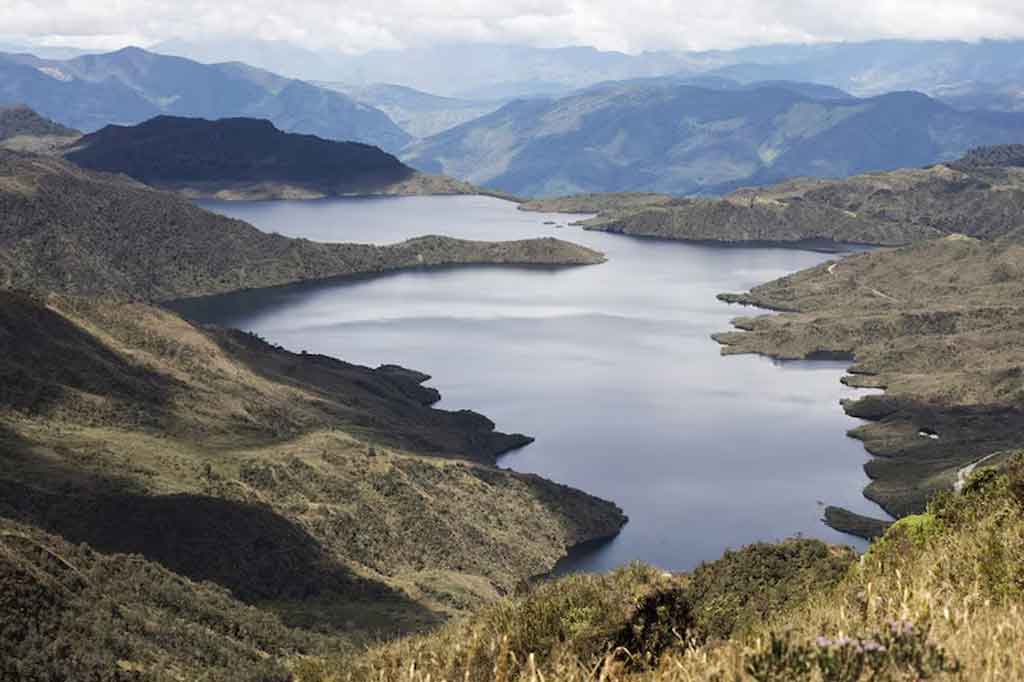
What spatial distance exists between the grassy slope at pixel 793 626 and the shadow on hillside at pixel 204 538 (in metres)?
43.2

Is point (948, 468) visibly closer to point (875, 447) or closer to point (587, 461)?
point (875, 447)

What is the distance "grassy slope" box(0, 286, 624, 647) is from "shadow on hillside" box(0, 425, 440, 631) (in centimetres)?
16

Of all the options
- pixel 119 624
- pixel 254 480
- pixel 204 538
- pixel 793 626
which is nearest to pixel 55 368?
pixel 254 480

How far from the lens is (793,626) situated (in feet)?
56.5

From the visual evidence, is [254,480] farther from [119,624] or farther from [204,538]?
[119,624]

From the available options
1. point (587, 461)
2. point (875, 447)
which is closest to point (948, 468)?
point (875, 447)

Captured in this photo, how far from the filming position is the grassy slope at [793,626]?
14.1 m

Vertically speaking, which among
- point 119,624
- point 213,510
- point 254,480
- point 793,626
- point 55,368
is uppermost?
point 793,626

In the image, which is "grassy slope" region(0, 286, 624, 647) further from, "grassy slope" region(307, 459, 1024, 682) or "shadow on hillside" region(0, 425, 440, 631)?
"grassy slope" region(307, 459, 1024, 682)

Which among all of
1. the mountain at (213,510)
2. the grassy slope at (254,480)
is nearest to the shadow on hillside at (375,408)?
the grassy slope at (254,480)

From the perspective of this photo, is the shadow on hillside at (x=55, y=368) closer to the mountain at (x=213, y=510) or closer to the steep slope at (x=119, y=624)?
the mountain at (x=213, y=510)

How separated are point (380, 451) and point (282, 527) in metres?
32.3

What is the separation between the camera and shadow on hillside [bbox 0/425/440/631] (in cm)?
7256

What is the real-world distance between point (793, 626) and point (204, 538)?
6674cm
